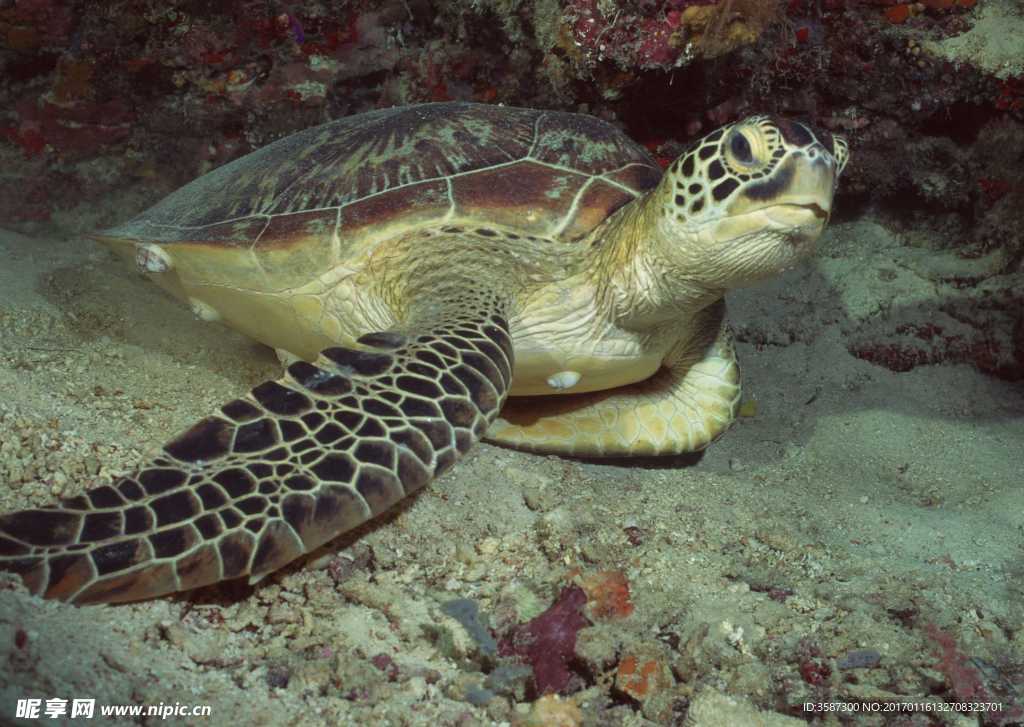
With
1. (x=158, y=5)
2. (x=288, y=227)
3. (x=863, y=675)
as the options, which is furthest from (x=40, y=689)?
(x=158, y=5)

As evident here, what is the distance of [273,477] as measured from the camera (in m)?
1.68

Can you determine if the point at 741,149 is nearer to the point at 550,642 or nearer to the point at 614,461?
the point at 614,461

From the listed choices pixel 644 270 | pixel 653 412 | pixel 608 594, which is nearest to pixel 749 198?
pixel 644 270

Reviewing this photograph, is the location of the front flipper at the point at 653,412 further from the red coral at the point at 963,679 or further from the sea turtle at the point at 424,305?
the red coral at the point at 963,679

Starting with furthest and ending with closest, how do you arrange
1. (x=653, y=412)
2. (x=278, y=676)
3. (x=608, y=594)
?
(x=653, y=412), (x=608, y=594), (x=278, y=676)

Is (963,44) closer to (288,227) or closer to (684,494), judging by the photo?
(684,494)

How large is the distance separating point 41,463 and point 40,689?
2.94 feet

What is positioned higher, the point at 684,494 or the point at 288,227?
the point at 288,227

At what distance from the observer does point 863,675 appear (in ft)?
5.53

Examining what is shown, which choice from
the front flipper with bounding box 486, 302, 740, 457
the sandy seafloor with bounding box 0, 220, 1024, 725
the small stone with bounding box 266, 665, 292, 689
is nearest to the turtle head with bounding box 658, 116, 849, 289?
the front flipper with bounding box 486, 302, 740, 457

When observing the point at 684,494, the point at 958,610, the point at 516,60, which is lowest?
the point at 684,494

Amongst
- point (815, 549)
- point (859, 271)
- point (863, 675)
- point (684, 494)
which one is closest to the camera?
point (863, 675)

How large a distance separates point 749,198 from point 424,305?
118 cm

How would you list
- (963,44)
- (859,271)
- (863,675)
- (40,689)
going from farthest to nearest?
(859,271), (963,44), (863,675), (40,689)
